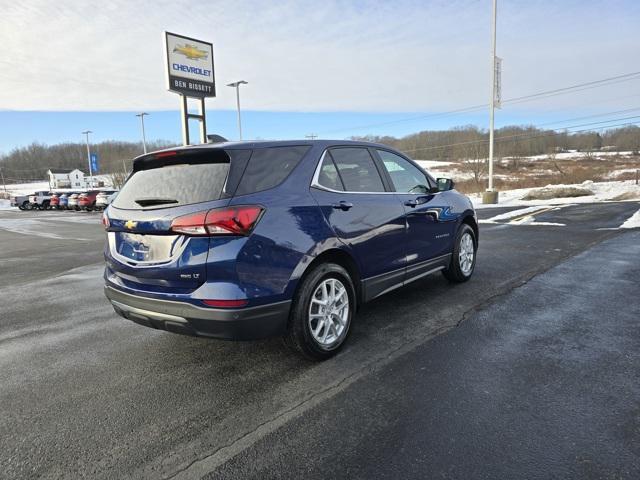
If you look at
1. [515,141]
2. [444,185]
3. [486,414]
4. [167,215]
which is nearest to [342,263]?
[167,215]

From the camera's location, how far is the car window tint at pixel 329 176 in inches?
139

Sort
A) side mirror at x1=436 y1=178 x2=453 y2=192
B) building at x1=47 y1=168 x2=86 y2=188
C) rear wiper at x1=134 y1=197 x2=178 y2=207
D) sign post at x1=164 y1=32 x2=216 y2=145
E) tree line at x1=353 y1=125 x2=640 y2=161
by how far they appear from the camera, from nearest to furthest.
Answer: rear wiper at x1=134 y1=197 x2=178 y2=207 < side mirror at x1=436 y1=178 x2=453 y2=192 < sign post at x1=164 y1=32 x2=216 y2=145 < tree line at x1=353 y1=125 x2=640 y2=161 < building at x1=47 y1=168 x2=86 y2=188

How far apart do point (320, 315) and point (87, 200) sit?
32758 millimetres

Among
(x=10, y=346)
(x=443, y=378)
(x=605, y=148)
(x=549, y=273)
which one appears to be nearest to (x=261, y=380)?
(x=443, y=378)

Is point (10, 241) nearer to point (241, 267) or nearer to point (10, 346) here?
point (10, 346)

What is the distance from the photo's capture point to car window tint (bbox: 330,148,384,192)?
3.78 m

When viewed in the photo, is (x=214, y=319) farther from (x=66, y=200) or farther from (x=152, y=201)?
(x=66, y=200)

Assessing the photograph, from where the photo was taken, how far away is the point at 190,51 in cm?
2070

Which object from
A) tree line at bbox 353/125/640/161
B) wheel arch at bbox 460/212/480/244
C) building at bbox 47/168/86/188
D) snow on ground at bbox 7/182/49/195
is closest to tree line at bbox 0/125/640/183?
tree line at bbox 353/125/640/161

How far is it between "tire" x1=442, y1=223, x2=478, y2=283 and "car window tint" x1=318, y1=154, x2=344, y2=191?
234 centimetres

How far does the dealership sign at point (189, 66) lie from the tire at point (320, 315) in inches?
749

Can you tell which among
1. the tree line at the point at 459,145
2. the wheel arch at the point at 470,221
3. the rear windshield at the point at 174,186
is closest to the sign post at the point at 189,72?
the wheel arch at the point at 470,221

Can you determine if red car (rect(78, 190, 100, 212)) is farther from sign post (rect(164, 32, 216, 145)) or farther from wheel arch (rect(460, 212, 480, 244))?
wheel arch (rect(460, 212, 480, 244))

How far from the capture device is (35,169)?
119 meters
